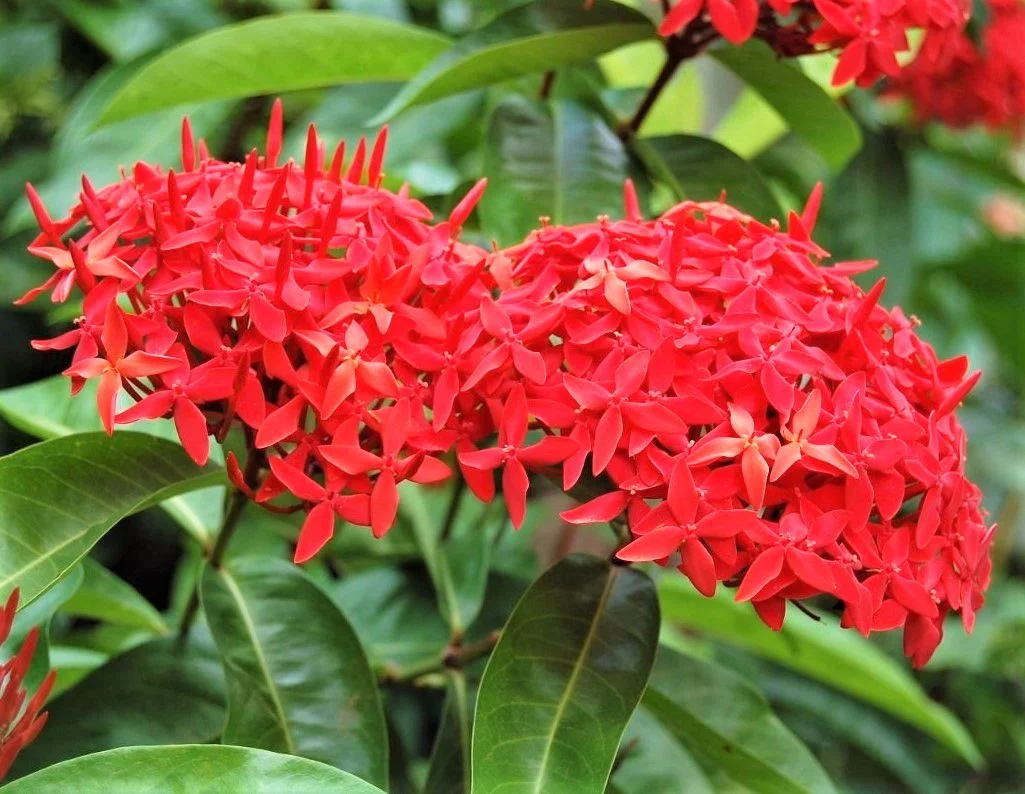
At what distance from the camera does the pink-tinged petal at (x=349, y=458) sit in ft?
1.91

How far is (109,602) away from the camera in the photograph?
923mm

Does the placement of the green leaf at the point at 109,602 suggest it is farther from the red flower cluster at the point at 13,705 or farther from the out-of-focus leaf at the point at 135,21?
the out-of-focus leaf at the point at 135,21

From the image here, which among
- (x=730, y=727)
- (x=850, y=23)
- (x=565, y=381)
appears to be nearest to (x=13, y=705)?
(x=565, y=381)

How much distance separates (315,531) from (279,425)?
0.18ft

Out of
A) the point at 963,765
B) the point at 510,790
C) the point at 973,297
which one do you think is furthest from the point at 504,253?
the point at 963,765

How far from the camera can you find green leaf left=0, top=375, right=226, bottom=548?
900mm

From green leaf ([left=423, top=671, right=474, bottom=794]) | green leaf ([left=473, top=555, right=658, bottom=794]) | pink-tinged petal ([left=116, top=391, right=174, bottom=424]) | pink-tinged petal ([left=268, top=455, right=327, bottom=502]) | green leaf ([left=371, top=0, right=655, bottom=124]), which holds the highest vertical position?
green leaf ([left=371, top=0, right=655, bottom=124])

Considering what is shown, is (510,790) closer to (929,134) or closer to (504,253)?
(504,253)

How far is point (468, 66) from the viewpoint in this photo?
2.79ft

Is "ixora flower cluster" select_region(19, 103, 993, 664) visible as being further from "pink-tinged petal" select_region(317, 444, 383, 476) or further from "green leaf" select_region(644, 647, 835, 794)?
"green leaf" select_region(644, 647, 835, 794)

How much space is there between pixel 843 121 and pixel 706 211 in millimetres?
292

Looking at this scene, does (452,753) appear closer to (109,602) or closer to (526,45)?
(109,602)

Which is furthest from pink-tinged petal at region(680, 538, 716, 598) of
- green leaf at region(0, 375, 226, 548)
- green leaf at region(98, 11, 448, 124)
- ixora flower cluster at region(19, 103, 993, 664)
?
green leaf at region(98, 11, 448, 124)

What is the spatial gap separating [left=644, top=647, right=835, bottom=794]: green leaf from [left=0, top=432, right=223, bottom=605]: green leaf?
1.15ft
